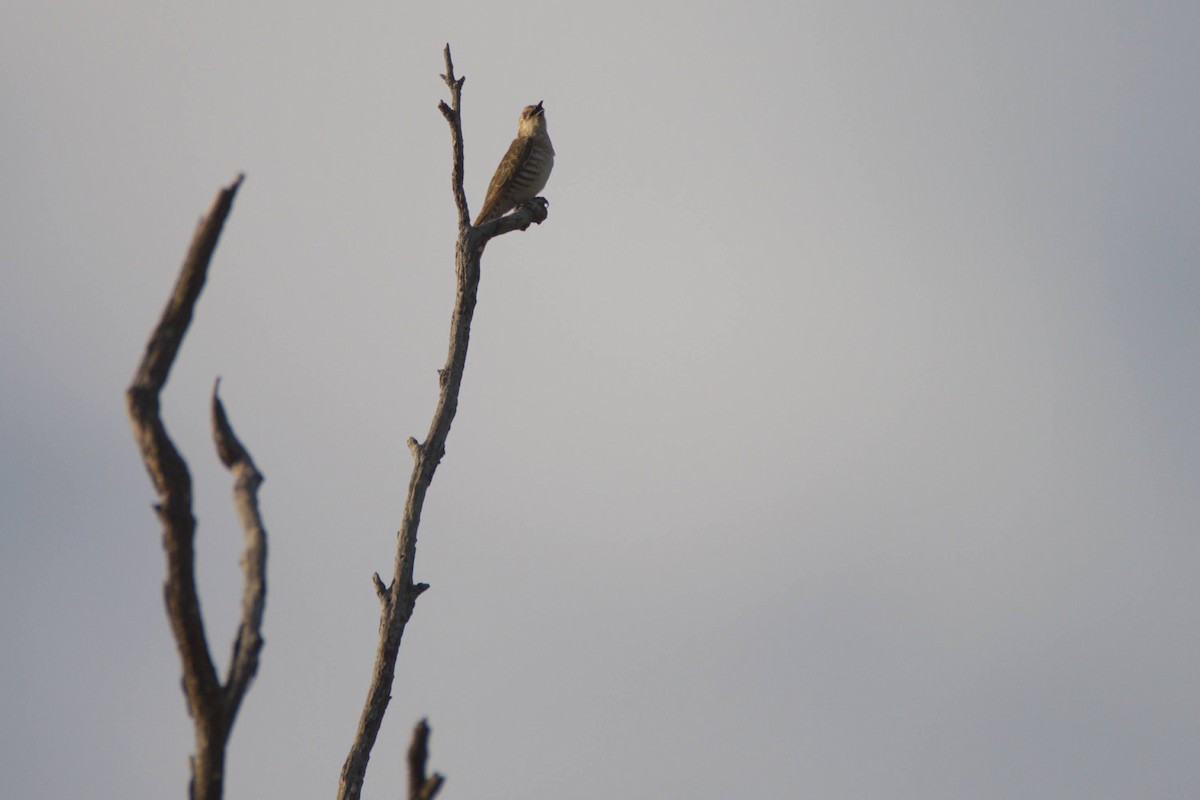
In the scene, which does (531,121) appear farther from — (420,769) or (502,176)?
(420,769)

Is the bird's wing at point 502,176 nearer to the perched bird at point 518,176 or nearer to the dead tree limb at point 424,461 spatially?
the perched bird at point 518,176

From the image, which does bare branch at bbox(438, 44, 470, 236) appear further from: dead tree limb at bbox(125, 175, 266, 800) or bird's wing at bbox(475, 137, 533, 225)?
dead tree limb at bbox(125, 175, 266, 800)

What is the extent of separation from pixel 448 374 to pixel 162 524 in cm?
668

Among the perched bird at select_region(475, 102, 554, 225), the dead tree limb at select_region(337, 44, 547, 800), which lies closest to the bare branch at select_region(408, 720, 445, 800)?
the dead tree limb at select_region(337, 44, 547, 800)

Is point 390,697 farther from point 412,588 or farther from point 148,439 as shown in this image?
point 148,439

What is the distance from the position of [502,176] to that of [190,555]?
508 inches

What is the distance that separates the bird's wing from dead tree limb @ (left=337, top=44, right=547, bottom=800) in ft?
13.4

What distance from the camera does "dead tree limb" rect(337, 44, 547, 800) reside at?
8375 mm

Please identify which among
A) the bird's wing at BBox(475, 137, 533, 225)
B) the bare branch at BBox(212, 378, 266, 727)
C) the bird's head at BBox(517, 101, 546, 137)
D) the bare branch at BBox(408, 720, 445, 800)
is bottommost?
the bare branch at BBox(408, 720, 445, 800)

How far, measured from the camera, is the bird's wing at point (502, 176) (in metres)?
15.3

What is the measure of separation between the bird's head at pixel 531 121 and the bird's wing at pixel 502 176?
1237mm

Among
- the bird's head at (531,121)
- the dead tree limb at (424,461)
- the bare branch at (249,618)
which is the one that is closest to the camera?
the bare branch at (249,618)

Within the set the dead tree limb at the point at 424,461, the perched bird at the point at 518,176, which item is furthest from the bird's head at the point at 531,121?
the dead tree limb at the point at 424,461

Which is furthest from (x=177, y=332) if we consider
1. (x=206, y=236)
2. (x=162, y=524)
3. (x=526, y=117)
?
(x=526, y=117)
